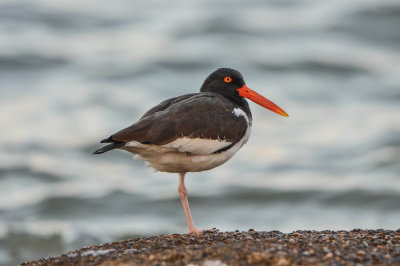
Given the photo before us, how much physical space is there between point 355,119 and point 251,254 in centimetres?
1198

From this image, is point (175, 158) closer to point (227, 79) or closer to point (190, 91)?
point (227, 79)

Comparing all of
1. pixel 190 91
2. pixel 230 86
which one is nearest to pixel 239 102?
pixel 230 86

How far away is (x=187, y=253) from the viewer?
16.2 ft

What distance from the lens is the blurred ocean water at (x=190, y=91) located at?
1333cm

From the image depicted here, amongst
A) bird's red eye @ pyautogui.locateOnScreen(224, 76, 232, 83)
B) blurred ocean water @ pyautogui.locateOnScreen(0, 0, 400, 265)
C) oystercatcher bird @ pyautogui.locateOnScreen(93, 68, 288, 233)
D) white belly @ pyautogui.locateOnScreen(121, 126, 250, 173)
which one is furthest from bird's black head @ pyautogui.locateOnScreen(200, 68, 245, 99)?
blurred ocean water @ pyautogui.locateOnScreen(0, 0, 400, 265)

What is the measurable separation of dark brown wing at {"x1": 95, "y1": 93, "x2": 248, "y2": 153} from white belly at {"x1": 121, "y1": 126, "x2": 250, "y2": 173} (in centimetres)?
13

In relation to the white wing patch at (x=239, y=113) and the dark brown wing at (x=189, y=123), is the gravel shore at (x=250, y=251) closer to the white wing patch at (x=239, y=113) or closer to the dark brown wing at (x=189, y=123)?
the dark brown wing at (x=189, y=123)

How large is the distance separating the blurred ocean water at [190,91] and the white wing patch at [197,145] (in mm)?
5343

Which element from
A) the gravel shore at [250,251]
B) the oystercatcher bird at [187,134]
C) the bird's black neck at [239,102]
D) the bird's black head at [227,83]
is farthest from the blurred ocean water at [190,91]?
the gravel shore at [250,251]

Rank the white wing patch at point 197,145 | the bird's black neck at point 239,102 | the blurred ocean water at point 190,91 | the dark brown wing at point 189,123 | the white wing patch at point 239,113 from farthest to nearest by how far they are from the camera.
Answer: the blurred ocean water at point 190,91, the bird's black neck at point 239,102, the white wing patch at point 239,113, the white wing patch at point 197,145, the dark brown wing at point 189,123

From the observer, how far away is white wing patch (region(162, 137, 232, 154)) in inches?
270

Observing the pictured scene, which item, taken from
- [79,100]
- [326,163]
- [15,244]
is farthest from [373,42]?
[15,244]

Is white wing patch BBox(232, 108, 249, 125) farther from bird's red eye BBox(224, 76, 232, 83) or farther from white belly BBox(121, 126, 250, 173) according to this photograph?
bird's red eye BBox(224, 76, 232, 83)

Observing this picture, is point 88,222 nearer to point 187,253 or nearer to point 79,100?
point 79,100
